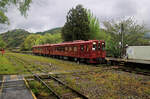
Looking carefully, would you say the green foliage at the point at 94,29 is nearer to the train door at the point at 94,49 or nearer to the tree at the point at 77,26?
the tree at the point at 77,26

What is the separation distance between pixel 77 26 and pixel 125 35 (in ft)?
51.1

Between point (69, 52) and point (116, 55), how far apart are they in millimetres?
8794

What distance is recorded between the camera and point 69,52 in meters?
21.2

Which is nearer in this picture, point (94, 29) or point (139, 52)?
point (139, 52)

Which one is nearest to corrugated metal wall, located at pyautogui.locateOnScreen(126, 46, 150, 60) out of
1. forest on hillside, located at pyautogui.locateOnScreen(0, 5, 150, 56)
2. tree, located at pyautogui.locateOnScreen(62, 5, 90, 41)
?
forest on hillside, located at pyautogui.locateOnScreen(0, 5, 150, 56)

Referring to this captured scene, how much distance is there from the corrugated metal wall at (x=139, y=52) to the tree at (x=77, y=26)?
2078cm

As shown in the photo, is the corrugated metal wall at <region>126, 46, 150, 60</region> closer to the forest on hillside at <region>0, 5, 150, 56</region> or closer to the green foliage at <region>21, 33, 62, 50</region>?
the forest on hillside at <region>0, 5, 150, 56</region>

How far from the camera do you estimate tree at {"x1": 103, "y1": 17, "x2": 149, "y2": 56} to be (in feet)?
84.9

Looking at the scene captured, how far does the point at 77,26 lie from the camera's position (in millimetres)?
39656

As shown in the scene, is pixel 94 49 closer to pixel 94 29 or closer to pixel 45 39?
pixel 94 29

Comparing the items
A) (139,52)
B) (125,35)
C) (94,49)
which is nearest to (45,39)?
(125,35)

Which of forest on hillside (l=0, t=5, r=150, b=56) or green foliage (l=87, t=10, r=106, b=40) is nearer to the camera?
forest on hillside (l=0, t=5, r=150, b=56)

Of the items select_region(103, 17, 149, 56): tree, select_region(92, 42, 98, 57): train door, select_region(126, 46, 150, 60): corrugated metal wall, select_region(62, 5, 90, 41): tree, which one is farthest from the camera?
select_region(62, 5, 90, 41): tree

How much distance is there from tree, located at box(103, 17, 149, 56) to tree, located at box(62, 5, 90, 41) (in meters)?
10.5
